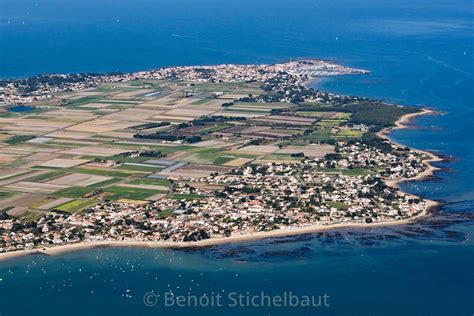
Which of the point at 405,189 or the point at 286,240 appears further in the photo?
the point at 405,189

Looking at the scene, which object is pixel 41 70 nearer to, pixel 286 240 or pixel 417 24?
pixel 286 240

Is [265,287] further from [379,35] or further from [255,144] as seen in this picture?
[379,35]

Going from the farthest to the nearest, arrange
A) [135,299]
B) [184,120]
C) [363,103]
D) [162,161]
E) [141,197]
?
[363,103]
[184,120]
[162,161]
[141,197]
[135,299]

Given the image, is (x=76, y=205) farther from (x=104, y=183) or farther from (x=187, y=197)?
(x=187, y=197)

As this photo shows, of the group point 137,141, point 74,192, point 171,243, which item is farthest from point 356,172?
point 74,192

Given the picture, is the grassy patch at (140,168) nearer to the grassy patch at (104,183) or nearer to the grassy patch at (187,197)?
the grassy patch at (104,183)

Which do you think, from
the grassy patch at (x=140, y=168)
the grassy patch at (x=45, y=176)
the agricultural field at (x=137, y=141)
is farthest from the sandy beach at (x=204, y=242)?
the grassy patch at (x=140, y=168)

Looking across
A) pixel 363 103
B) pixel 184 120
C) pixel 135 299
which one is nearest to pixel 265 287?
pixel 135 299

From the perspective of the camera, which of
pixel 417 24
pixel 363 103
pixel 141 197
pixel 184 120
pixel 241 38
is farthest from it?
pixel 417 24

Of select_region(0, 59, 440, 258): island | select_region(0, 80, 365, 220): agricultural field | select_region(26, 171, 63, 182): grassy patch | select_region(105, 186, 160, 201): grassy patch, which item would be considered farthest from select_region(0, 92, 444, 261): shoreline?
select_region(26, 171, 63, 182): grassy patch
